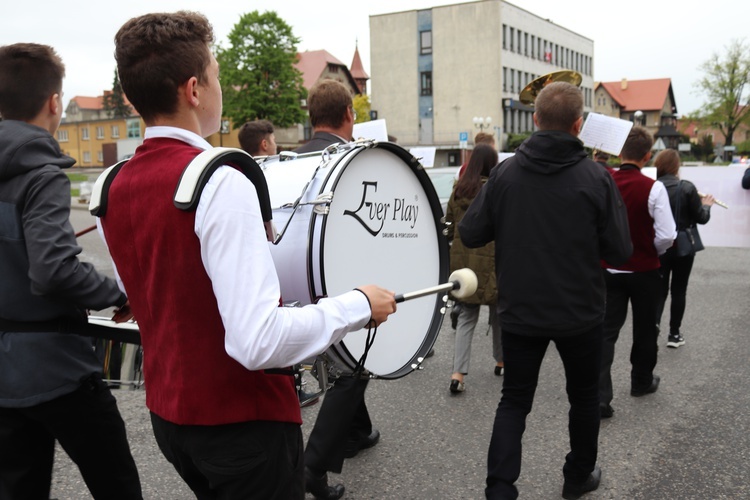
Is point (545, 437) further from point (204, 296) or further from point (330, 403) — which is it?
point (204, 296)

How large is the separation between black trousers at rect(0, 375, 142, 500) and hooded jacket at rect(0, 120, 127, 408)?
0.24 ft

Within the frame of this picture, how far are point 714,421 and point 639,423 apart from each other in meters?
0.47

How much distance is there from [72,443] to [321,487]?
1.42 metres

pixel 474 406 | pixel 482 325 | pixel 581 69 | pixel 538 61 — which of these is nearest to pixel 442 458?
pixel 474 406

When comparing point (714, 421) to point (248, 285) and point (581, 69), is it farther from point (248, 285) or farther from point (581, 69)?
point (581, 69)

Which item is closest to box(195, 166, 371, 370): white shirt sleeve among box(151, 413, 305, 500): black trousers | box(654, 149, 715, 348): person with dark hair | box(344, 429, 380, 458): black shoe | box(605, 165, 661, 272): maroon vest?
box(151, 413, 305, 500): black trousers

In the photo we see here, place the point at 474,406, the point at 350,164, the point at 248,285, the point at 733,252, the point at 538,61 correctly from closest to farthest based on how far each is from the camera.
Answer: the point at 248,285
the point at 350,164
the point at 474,406
the point at 733,252
the point at 538,61

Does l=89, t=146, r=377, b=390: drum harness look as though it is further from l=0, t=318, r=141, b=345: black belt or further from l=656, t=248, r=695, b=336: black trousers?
l=656, t=248, r=695, b=336: black trousers

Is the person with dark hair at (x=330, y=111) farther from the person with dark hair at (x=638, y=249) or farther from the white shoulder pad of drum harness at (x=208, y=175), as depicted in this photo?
the person with dark hair at (x=638, y=249)

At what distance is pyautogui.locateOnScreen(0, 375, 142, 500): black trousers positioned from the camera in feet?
7.64

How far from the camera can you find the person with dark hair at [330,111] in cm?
349

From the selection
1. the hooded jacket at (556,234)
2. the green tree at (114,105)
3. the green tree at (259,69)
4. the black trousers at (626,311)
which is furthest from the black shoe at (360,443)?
the green tree at (114,105)

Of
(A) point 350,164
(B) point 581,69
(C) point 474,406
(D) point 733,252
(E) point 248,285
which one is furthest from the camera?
(B) point 581,69

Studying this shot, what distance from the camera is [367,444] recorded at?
4.09 metres
